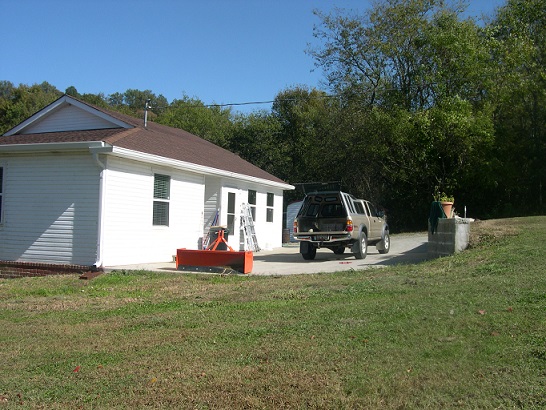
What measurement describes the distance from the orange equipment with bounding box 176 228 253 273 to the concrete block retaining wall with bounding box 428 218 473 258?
191 inches

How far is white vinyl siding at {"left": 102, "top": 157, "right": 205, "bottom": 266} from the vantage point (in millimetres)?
13702

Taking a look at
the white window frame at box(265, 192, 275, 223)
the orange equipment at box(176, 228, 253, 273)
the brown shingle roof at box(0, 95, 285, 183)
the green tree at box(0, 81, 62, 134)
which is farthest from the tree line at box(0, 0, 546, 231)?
the green tree at box(0, 81, 62, 134)

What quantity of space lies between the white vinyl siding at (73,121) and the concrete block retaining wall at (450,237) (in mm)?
9981

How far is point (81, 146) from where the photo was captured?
13383 mm

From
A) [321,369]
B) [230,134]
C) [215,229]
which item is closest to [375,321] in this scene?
[321,369]

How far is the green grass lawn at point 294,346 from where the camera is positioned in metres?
4.64

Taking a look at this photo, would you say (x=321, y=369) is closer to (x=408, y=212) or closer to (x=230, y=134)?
(x=408, y=212)

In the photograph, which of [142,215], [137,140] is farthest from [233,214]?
[137,140]

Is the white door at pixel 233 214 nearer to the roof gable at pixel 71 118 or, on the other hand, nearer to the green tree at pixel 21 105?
the roof gable at pixel 71 118

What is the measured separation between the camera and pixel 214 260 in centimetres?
1341

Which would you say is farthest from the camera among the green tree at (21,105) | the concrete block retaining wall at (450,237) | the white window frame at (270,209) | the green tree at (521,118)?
the green tree at (21,105)

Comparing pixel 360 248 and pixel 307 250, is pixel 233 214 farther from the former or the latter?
pixel 360 248

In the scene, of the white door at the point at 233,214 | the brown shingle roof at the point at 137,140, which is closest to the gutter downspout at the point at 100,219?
the brown shingle roof at the point at 137,140

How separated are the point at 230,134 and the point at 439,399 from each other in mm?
36267
